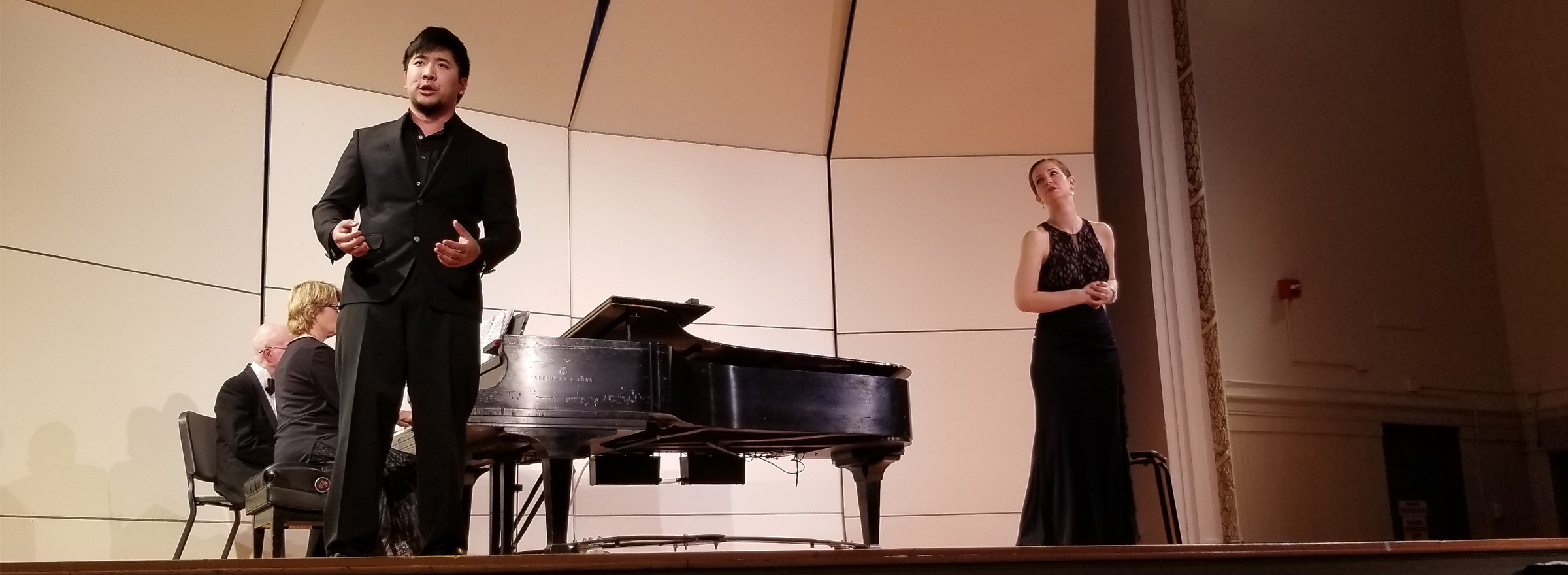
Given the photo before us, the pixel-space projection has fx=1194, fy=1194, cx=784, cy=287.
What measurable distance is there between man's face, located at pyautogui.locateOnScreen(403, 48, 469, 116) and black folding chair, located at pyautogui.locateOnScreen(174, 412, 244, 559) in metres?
2.06

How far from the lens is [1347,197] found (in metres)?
6.45

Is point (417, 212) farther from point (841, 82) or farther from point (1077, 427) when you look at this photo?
point (841, 82)

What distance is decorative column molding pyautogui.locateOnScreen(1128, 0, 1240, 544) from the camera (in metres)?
5.39

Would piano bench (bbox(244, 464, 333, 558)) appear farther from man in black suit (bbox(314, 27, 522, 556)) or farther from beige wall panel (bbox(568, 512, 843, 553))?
beige wall panel (bbox(568, 512, 843, 553))

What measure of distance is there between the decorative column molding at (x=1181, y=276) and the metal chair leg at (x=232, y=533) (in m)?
3.87

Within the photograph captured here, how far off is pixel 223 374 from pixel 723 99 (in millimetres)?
2401

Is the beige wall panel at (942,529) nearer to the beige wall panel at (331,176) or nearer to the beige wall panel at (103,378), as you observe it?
the beige wall panel at (331,176)

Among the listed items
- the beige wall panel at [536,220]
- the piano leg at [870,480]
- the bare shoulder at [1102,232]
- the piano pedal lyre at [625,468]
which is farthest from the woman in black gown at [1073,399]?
the beige wall panel at [536,220]

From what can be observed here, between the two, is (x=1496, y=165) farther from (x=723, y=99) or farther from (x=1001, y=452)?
(x=723, y=99)

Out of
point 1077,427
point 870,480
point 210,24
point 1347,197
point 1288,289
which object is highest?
point 210,24

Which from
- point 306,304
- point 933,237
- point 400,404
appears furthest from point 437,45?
point 933,237

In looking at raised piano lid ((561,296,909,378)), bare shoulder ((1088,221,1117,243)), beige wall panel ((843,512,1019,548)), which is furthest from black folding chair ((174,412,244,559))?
bare shoulder ((1088,221,1117,243))

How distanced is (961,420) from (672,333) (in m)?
2.20

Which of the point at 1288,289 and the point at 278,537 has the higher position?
the point at 1288,289
